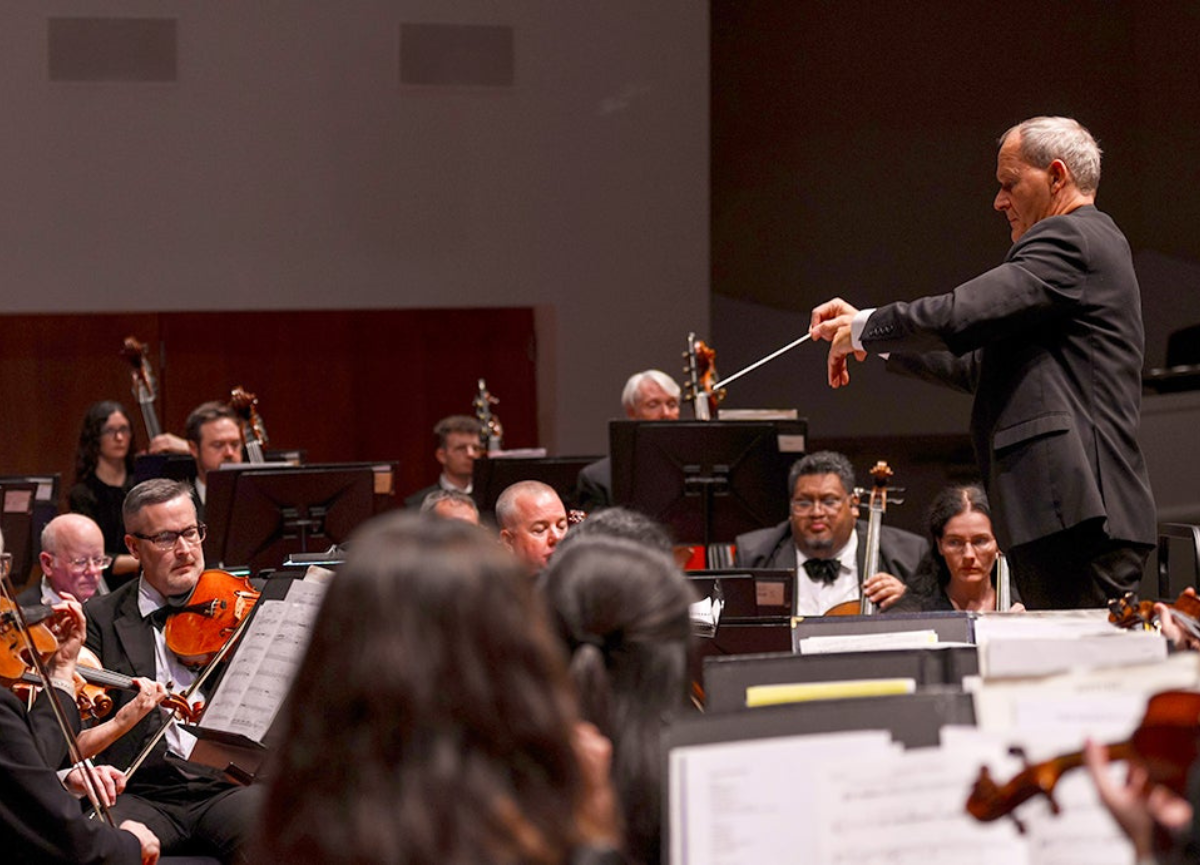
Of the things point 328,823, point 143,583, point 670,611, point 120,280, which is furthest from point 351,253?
point 328,823

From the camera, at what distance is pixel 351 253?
8102mm

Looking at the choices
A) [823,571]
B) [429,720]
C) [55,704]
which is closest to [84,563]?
[55,704]

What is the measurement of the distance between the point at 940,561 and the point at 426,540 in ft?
11.6

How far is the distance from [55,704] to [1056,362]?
6.87 ft

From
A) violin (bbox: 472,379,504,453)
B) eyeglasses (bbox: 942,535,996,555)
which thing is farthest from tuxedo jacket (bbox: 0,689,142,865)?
violin (bbox: 472,379,504,453)

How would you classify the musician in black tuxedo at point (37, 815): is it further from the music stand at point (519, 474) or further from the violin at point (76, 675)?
the music stand at point (519, 474)

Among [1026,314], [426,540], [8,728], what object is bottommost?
[8,728]

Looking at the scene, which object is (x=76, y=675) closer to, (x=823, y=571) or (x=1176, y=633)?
(x=1176, y=633)

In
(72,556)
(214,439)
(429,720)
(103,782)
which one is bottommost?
(103,782)

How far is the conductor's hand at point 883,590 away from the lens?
4559 mm

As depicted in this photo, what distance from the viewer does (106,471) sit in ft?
21.6

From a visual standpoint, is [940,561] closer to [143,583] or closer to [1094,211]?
[1094,211]

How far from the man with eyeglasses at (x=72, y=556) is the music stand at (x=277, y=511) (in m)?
0.46

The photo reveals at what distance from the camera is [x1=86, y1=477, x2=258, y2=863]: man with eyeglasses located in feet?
Answer: 11.6
